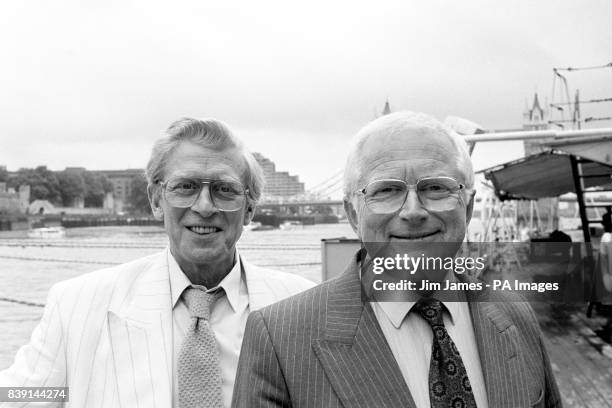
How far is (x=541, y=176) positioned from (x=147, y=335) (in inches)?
250

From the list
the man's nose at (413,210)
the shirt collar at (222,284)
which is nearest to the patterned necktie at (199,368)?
the shirt collar at (222,284)

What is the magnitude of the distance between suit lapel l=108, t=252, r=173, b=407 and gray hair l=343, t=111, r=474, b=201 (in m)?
0.72

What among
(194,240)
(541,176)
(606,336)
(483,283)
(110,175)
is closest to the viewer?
(483,283)

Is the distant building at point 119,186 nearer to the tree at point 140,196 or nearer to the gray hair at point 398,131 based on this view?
the tree at point 140,196

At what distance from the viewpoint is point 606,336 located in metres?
5.10

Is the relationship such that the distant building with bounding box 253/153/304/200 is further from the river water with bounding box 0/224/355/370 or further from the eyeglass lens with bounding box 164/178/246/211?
the eyeglass lens with bounding box 164/178/246/211

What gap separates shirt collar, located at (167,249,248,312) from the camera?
1635 millimetres

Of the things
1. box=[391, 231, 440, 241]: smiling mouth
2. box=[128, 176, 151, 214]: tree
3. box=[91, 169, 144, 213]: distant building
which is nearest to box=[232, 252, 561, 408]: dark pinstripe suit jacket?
box=[391, 231, 440, 241]: smiling mouth

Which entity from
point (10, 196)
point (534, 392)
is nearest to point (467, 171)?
point (534, 392)

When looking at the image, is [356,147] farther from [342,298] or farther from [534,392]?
[534,392]

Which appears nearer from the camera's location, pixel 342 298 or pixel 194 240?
pixel 342 298

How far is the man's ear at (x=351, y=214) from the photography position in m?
1.14

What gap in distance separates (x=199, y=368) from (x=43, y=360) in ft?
1.41

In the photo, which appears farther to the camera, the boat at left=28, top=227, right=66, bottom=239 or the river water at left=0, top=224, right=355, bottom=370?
the boat at left=28, top=227, right=66, bottom=239
